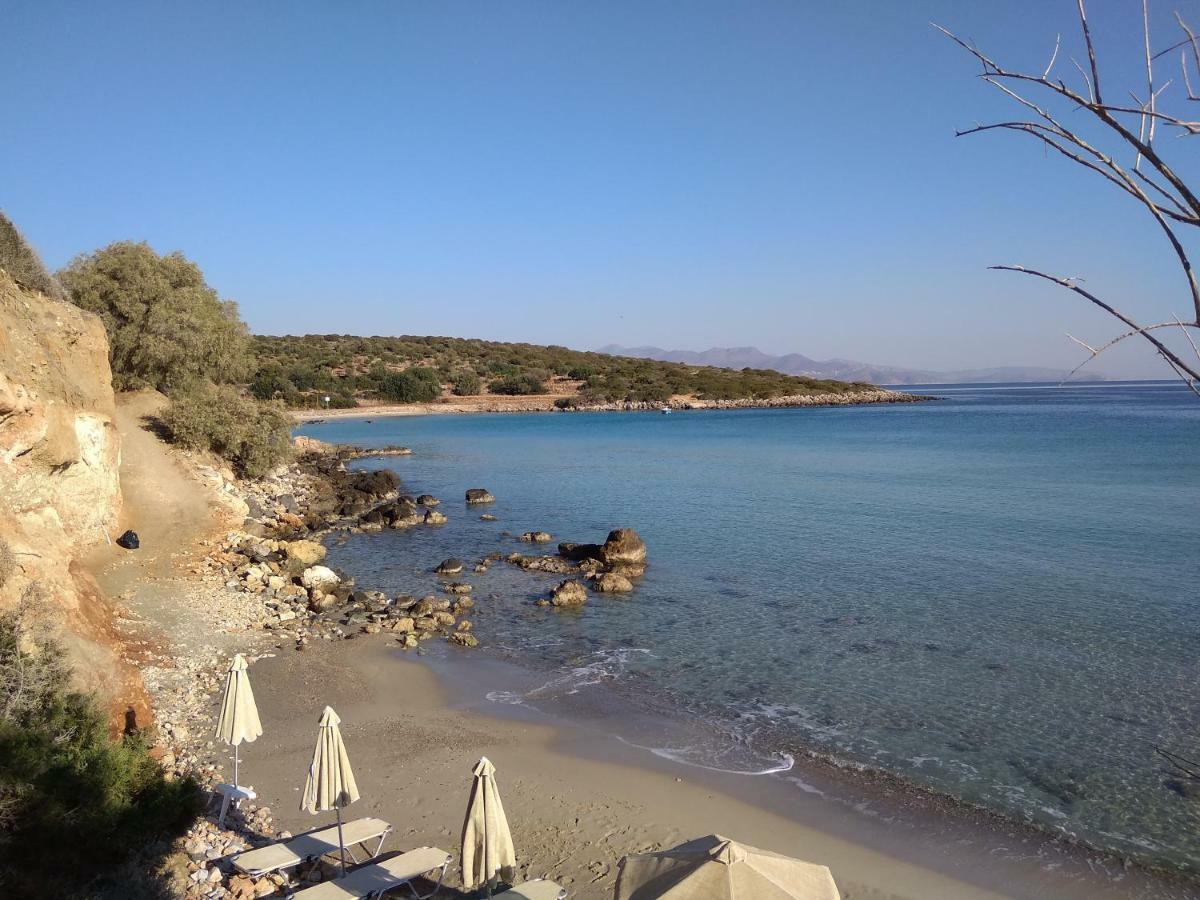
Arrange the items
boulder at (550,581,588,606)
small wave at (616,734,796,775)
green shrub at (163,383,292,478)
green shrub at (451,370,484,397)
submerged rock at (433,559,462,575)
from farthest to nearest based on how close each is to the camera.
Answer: green shrub at (451,370,484,397), green shrub at (163,383,292,478), submerged rock at (433,559,462,575), boulder at (550,581,588,606), small wave at (616,734,796,775)

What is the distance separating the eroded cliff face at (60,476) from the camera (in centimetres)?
1121

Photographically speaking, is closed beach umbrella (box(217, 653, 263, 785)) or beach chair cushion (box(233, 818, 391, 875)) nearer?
beach chair cushion (box(233, 818, 391, 875))

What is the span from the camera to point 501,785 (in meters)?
11.2

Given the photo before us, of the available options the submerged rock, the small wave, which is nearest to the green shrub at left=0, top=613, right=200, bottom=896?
the small wave

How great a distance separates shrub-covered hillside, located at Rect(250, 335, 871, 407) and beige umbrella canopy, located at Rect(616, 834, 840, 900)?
3622 inches

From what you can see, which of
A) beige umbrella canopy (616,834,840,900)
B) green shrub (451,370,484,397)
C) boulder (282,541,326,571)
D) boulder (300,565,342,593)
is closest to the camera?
beige umbrella canopy (616,834,840,900)

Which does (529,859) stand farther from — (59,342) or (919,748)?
(59,342)

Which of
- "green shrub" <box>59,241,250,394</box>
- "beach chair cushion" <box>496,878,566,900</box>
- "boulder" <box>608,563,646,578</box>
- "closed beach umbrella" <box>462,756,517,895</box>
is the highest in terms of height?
"green shrub" <box>59,241,250,394</box>

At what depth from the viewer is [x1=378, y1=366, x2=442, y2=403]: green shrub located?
352 feet

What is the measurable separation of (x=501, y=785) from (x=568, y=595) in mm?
9759

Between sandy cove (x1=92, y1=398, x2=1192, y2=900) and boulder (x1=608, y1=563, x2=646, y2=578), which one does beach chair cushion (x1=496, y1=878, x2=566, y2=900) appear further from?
boulder (x1=608, y1=563, x2=646, y2=578)

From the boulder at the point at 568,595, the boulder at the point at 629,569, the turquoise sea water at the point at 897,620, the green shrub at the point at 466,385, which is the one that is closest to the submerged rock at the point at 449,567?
the turquoise sea water at the point at 897,620

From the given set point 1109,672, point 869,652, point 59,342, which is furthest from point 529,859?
point 59,342

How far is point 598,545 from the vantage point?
2650 centimetres
